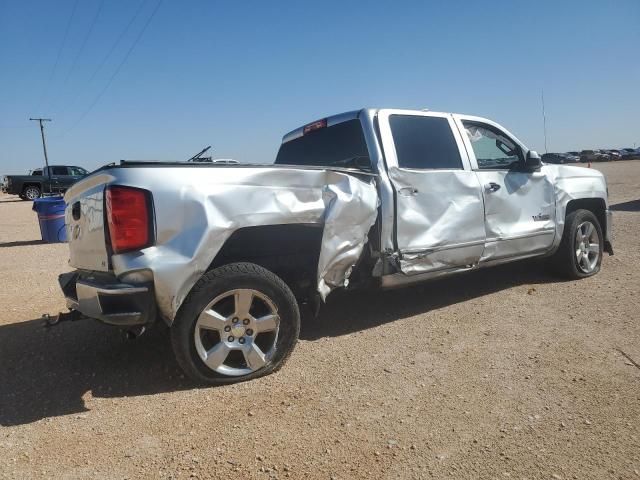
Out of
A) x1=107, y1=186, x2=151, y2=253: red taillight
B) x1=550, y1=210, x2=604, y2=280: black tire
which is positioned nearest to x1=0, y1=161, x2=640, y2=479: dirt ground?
x1=550, y1=210, x2=604, y2=280: black tire

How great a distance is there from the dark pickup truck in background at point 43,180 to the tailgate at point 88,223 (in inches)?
993

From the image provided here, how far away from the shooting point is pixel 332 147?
4418 mm

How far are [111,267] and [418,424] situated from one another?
2046mm

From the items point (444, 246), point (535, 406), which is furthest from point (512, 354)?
point (444, 246)

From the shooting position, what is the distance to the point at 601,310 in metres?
4.36

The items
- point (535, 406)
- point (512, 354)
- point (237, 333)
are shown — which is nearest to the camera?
point (535, 406)

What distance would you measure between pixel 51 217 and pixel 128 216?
8.66m

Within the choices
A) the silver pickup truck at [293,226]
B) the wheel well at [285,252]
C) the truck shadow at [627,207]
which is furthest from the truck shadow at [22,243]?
the truck shadow at [627,207]

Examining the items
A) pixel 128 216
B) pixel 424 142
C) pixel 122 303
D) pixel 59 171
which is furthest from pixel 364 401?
pixel 59 171

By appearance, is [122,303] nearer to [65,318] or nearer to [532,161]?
[65,318]

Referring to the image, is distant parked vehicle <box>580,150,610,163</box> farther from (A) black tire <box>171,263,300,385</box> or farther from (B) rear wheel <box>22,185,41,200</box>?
(A) black tire <box>171,263,300,385</box>

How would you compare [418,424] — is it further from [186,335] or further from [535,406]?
[186,335]

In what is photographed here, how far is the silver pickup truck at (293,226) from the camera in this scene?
2.84m

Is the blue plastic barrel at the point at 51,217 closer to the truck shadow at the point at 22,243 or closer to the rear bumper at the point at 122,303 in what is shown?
the truck shadow at the point at 22,243
